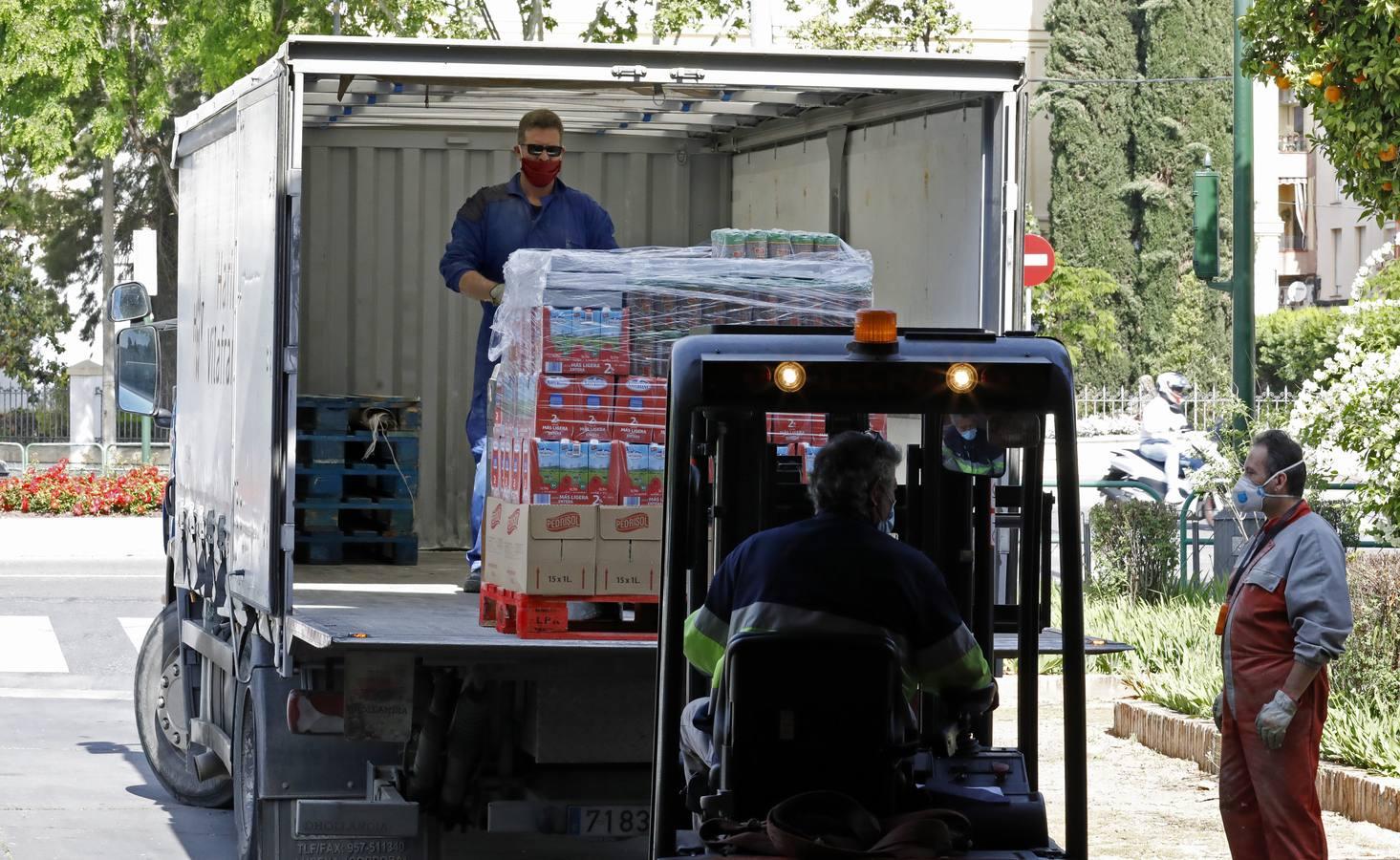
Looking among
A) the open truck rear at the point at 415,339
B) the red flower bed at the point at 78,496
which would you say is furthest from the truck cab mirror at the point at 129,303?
the red flower bed at the point at 78,496

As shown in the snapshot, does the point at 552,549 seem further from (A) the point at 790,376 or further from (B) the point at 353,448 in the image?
(B) the point at 353,448

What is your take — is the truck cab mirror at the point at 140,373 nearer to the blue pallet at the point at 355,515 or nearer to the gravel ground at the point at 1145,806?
the blue pallet at the point at 355,515

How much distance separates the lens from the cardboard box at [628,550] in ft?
21.8

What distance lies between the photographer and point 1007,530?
7.39 m

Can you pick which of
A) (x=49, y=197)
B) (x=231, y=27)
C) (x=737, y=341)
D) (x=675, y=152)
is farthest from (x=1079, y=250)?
(x=737, y=341)

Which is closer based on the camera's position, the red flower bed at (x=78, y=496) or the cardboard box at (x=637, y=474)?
the cardboard box at (x=637, y=474)

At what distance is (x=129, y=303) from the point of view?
1055 centimetres

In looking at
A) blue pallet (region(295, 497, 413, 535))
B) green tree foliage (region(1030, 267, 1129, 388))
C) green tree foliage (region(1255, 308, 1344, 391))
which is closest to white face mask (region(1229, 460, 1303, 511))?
blue pallet (region(295, 497, 413, 535))

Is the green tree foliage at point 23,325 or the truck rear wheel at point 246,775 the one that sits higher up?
the green tree foliage at point 23,325

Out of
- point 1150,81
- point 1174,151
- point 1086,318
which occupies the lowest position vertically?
point 1086,318

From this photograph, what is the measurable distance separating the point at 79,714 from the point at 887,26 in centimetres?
2010

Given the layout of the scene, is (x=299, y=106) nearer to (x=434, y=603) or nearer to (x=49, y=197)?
(x=434, y=603)

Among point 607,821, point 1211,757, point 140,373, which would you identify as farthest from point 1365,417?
point 140,373

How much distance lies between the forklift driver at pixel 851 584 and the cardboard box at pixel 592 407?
2.00 meters
